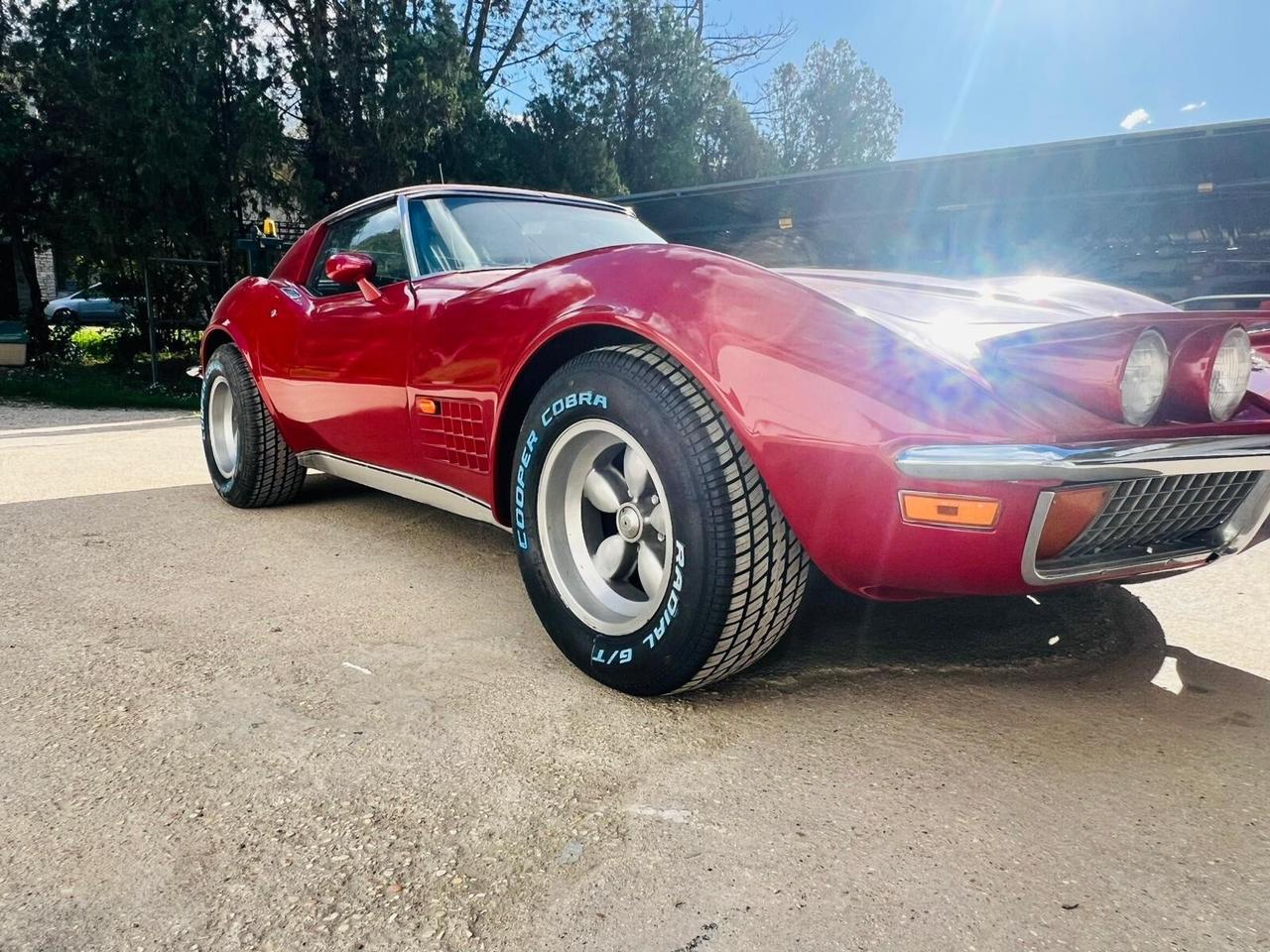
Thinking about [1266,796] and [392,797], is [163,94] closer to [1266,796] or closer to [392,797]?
[392,797]

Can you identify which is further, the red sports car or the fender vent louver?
the fender vent louver

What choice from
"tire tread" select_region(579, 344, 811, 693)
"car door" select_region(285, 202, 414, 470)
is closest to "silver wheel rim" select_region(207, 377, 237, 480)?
"car door" select_region(285, 202, 414, 470)

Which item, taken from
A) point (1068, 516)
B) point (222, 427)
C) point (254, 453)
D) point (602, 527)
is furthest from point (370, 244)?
point (1068, 516)

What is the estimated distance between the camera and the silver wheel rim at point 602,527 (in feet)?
6.16

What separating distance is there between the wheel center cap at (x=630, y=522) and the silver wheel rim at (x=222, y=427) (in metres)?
2.49

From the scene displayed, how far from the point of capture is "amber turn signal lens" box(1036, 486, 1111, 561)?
143 centimetres

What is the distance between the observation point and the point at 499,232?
269cm

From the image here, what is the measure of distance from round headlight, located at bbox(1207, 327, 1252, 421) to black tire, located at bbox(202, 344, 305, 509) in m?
3.04

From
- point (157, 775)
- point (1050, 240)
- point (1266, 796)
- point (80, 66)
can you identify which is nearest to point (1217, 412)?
point (1266, 796)

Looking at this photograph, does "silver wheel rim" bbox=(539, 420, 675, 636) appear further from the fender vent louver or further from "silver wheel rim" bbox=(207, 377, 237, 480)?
"silver wheel rim" bbox=(207, 377, 237, 480)

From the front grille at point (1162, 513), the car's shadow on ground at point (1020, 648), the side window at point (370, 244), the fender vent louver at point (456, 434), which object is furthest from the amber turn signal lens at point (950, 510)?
the side window at point (370, 244)

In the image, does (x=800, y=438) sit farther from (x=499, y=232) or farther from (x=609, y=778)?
(x=499, y=232)

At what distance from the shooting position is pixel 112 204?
10406mm

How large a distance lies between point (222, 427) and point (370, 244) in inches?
53.6
